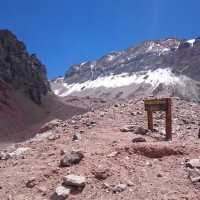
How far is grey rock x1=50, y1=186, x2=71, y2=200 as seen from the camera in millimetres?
7566

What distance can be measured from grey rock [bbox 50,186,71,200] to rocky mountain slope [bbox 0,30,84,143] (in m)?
41.8

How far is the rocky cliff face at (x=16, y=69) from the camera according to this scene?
64188mm

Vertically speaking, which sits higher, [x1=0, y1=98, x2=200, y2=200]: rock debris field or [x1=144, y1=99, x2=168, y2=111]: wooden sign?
[x1=144, y1=99, x2=168, y2=111]: wooden sign

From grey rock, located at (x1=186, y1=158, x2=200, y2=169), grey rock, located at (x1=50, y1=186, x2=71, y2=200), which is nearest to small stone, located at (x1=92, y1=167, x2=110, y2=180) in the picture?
grey rock, located at (x1=50, y1=186, x2=71, y2=200)

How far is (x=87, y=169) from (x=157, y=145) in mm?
2205

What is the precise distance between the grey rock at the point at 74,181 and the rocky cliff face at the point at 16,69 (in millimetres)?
54503

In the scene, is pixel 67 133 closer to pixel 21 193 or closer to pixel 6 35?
pixel 21 193

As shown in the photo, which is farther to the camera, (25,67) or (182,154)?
(25,67)

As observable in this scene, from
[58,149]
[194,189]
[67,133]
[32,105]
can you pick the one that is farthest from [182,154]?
[32,105]

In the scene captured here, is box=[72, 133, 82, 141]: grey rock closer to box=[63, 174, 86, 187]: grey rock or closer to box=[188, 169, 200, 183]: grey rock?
box=[63, 174, 86, 187]: grey rock

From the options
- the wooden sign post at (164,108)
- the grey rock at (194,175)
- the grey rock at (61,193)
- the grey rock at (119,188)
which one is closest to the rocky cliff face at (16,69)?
the wooden sign post at (164,108)

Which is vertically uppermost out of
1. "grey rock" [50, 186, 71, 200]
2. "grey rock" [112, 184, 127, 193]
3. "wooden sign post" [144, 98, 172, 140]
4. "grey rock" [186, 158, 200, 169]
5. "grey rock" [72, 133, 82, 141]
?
"wooden sign post" [144, 98, 172, 140]

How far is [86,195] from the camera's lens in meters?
7.60

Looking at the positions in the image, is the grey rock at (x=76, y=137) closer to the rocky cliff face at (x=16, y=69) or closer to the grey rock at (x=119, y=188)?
the grey rock at (x=119, y=188)
